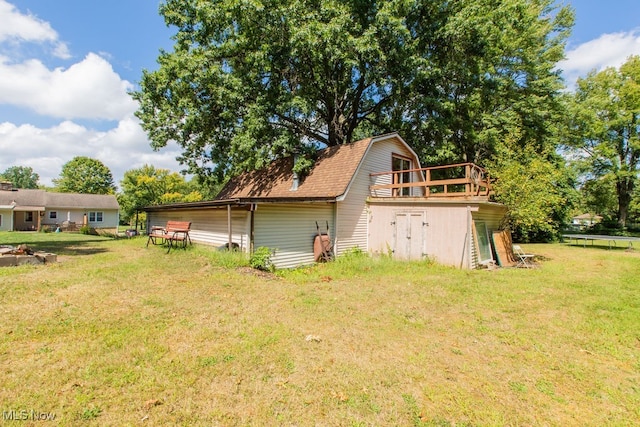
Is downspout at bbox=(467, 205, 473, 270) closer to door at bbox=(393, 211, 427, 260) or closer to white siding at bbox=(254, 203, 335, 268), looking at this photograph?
door at bbox=(393, 211, 427, 260)

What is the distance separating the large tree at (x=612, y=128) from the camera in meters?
26.5

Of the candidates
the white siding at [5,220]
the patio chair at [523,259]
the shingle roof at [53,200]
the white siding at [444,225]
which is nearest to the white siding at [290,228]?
the white siding at [444,225]

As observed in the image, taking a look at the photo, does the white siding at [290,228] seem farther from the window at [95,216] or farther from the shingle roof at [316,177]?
the window at [95,216]

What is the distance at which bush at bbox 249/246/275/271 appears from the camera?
9883 millimetres

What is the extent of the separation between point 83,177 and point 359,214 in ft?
188

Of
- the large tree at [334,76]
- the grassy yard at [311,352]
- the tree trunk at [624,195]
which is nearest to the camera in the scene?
the grassy yard at [311,352]

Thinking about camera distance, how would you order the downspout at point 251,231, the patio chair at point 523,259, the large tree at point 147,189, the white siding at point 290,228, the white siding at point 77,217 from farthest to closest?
1. the large tree at point 147,189
2. the white siding at point 77,217
3. the patio chair at point 523,259
4. the white siding at point 290,228
5. the downspout at point 251,231

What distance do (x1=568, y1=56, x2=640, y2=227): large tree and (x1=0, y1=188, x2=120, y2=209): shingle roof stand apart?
48.4 metres

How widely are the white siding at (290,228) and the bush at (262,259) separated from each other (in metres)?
0.48

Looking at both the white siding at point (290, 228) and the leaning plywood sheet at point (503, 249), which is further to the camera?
the leaning plywood sheet at point (503, 249)

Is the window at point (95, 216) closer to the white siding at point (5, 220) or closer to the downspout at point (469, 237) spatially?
the white siding at point (5, 220)

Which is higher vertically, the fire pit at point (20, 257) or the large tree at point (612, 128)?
the large tree at point (612, 128)

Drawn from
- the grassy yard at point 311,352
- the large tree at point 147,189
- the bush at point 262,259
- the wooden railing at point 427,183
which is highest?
the large tree at point 147,189

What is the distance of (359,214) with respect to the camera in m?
13.5
